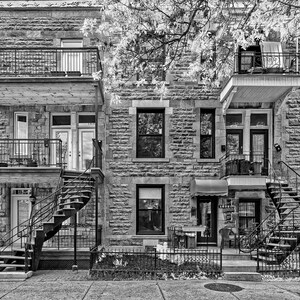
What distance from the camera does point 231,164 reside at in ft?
50.8

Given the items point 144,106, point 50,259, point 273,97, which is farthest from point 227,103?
point 50,259

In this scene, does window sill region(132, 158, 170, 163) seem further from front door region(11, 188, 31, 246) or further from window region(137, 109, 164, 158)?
front door region(11, 188, 31, 246)

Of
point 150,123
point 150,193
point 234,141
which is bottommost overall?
point 150,193

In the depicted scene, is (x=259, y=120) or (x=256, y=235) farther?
(x=259, y=120)

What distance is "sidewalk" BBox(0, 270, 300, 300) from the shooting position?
9.27 meters

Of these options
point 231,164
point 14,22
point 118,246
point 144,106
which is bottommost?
point 118,246

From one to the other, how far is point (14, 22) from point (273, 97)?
1062 centimetres

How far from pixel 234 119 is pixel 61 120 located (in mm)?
7005

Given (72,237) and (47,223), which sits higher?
(47,223)

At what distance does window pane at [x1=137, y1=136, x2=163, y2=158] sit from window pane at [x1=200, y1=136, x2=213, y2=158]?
165 centimetres

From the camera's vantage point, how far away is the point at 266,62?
16.0 metres

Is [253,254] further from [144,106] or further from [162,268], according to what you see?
[144,106]

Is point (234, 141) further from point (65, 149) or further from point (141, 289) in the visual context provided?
point (141, 289)

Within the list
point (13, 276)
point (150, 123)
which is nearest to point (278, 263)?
point (150, 123)
